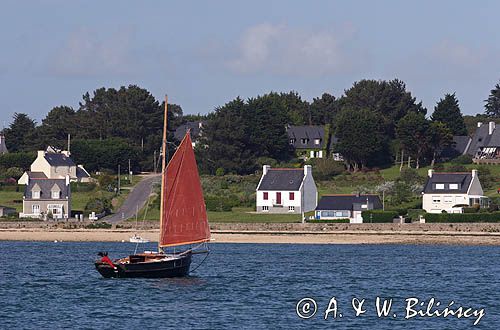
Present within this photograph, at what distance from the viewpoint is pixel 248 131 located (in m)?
148

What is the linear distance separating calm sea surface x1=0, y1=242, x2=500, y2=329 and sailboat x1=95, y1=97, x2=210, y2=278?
837 millimetres

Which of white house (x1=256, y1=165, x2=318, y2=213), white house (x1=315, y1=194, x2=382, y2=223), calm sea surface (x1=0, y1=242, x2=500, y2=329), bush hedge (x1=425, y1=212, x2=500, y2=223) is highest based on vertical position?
white house (x1=256, y1=165, x2=318, y2=213)

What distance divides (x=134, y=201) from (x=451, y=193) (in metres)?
32.8

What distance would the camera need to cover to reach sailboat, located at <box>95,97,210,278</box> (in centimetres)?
6072

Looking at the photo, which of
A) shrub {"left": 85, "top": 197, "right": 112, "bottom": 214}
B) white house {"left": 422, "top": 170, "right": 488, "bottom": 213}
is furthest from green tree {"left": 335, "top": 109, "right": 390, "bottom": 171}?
shrub {"left": 85, "top": 197, "right": 112, "bottom": 214}

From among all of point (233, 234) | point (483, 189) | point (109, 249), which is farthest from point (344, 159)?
point (109, 249)

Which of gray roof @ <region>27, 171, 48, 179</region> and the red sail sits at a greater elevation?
gray roof @ <region>27, 171, 48, 179</region>

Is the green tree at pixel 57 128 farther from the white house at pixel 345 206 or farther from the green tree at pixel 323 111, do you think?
the white house at pixel 345 206

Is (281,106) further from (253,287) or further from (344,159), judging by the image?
(253,287)

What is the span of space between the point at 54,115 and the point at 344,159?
170 ft

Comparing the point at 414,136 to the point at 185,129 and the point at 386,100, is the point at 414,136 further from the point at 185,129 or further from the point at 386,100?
the point at 185,129

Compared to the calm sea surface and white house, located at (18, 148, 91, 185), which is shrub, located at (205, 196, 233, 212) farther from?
white house, located at (18, 148, 91, 185)

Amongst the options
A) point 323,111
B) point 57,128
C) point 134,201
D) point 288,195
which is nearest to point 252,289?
point 288,195

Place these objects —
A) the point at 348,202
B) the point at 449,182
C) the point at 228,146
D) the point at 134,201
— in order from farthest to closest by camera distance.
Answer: the point at 228,146 < the point at 134,201 < the point at 449,182 < the point at 348,202
